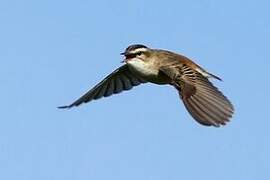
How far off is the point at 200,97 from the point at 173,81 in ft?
3.91

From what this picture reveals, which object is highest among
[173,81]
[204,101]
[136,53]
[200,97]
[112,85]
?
[136,53]

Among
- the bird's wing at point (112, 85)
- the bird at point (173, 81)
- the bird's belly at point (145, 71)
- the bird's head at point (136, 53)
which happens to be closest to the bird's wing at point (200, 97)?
the bird at point (173, 81)

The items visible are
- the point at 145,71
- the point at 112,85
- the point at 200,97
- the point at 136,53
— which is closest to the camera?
the point at 200,97

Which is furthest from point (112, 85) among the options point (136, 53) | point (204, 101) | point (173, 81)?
point (204, 101)

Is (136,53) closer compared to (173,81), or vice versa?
(173,81)

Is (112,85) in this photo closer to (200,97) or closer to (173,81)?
(173,81)

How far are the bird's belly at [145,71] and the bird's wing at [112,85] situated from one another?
5.98ft

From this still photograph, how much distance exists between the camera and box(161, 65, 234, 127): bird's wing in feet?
34.8

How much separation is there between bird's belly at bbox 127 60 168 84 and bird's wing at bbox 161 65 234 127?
0.18m

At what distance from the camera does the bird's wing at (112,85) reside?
1606 centimetres

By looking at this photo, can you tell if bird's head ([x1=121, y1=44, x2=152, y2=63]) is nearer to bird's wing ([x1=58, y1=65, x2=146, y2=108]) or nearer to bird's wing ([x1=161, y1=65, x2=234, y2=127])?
bird's wing ([x1=161, y1=65, x2=234, y2=127])

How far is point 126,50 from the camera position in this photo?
14.0 m

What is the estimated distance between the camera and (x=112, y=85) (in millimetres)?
16438

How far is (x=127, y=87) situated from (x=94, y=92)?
2.26ft
